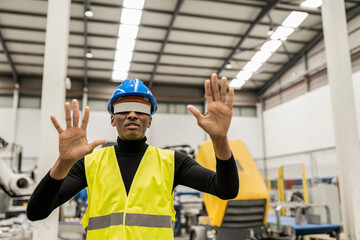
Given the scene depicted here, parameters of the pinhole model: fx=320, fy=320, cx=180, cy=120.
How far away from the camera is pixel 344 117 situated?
439 centimetres

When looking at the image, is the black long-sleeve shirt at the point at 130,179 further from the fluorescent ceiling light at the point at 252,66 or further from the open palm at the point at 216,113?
→ the fluorescent ceiling light at the point at 252,66

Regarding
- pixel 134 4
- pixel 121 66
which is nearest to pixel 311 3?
pixel 134 4

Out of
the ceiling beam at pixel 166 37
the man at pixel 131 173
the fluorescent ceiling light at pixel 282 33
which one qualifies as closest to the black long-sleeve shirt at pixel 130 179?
the man at pixel 131 173

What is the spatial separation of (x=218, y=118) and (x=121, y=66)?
49.8 ft

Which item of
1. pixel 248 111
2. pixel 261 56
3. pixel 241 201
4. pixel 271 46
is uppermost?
pixel 271 46

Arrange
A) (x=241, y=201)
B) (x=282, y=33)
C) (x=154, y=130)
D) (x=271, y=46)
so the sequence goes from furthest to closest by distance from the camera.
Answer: (x=154, y=130), (x=271, y=46), (x=282, y=33), (x=241, y=201)

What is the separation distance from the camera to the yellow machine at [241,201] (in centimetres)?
483

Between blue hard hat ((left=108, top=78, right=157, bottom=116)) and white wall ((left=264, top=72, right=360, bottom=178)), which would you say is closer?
blue hard hat ((left=108, top=78, right=157, bottom=116))

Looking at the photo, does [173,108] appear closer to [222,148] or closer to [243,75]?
[243,75]

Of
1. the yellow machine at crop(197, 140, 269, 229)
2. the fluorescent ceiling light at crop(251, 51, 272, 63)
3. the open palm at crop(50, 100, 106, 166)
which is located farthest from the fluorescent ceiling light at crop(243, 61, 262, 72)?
the open palm at crop(50, 100, 106, 166)

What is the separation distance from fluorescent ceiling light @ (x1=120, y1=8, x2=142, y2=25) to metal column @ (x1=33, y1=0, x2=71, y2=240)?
8769mm

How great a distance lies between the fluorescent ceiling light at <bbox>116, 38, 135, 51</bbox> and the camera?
14.1m

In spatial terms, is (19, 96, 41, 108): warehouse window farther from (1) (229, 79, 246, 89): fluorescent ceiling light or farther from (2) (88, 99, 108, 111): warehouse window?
(1) (229, 79, 246, 89): fluorescent ceiling light

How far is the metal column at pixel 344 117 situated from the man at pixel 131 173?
3312mm
